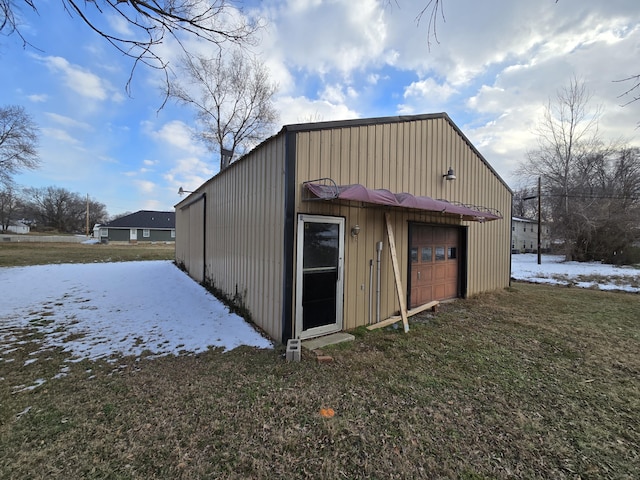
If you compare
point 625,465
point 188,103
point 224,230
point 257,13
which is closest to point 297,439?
point 625,465

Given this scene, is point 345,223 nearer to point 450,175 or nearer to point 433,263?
point 433,263

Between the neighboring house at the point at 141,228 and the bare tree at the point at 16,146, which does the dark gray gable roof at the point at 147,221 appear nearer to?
the neighboring house at the point at 141,228

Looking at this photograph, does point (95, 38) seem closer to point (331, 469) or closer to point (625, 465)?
point (331, 469)

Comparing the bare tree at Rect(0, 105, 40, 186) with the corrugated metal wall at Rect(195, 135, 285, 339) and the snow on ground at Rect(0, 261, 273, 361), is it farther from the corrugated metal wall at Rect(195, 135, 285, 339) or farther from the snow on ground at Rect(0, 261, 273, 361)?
the corrugated metal wall at Rect(195, 135, 285, 339)

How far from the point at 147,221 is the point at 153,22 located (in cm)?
3917

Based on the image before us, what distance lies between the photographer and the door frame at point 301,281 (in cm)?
417

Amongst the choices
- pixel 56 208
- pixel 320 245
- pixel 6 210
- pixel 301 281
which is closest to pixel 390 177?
pixel 320 245

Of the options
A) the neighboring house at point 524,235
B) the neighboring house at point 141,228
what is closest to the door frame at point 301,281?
the neighboring house at point 141,228

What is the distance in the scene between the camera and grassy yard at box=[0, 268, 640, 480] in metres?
2.00

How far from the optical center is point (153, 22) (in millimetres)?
2928

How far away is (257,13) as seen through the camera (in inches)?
124

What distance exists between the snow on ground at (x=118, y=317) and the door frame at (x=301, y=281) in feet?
1.99

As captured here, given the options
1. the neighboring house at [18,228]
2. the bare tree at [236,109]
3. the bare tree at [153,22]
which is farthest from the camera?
the neighboring house at [18,228]

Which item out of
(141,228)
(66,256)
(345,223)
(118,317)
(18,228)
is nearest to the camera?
(345,223)
